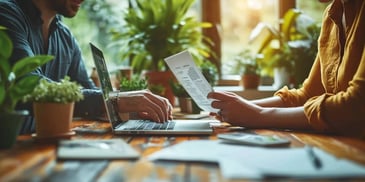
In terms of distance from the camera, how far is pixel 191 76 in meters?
1.53

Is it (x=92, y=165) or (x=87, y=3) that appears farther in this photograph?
(x=87, y=3)

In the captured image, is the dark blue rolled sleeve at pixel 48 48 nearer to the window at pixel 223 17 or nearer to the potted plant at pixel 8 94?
the potted plant at pixel 8 94

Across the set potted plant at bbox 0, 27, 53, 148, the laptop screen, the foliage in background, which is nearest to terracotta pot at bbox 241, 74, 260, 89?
the foliage in background

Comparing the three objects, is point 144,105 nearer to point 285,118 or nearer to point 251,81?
point 285,118

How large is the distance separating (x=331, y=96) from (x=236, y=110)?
298 millimetres

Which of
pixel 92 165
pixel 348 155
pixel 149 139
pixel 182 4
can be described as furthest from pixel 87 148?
pixel 182 4

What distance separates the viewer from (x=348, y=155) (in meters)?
0.98

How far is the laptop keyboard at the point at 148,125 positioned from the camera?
1.38 m

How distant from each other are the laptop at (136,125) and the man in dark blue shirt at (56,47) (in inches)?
2.3

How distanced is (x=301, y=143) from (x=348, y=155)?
0.59 ft

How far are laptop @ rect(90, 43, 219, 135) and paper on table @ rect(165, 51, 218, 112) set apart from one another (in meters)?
0.08

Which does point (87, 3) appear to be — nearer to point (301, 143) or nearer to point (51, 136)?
point (51, 136)

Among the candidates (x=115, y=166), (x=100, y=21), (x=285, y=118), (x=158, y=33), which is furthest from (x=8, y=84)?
(x=100, y=21)

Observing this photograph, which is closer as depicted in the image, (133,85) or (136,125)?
(136,125)
